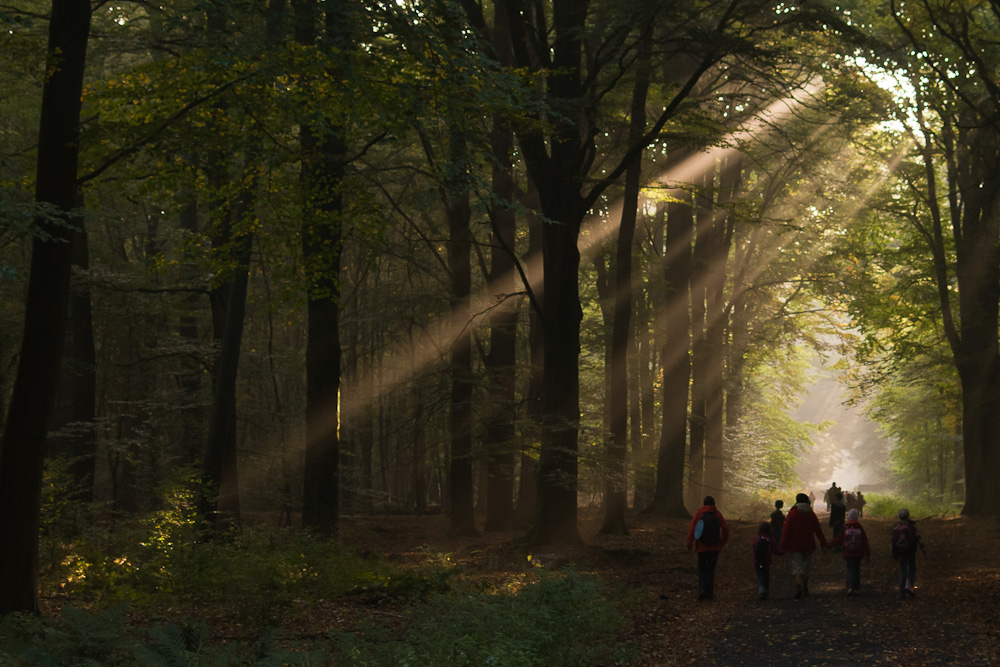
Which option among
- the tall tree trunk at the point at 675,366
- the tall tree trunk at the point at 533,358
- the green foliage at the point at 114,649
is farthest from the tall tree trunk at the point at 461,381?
the green foliage at the point at 114,649

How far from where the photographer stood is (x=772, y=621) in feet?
35.9

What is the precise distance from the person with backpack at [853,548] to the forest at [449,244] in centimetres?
457

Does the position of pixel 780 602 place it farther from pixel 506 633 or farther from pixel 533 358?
pixel 533 358

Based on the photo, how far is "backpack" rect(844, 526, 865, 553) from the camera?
1263 centimetres

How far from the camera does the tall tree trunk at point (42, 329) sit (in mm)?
8586

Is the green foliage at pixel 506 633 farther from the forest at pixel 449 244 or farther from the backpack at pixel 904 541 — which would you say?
the backpack at pixel 904 541

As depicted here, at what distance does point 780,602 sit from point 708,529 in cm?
142

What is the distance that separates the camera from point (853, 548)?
12688mm

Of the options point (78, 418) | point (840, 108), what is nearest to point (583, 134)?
point (840, 108)

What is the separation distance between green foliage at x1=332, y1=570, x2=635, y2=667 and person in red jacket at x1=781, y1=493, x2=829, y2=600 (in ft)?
13.1

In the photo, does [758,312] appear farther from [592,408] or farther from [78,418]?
[78,418]

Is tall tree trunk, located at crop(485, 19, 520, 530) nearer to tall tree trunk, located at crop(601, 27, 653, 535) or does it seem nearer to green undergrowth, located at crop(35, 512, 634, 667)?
tall tree trunk, located at crop(601, 27, 653, 535)

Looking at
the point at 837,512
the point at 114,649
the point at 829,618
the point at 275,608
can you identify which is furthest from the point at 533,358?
the point at 114,649

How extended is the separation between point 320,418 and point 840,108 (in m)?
11.9
